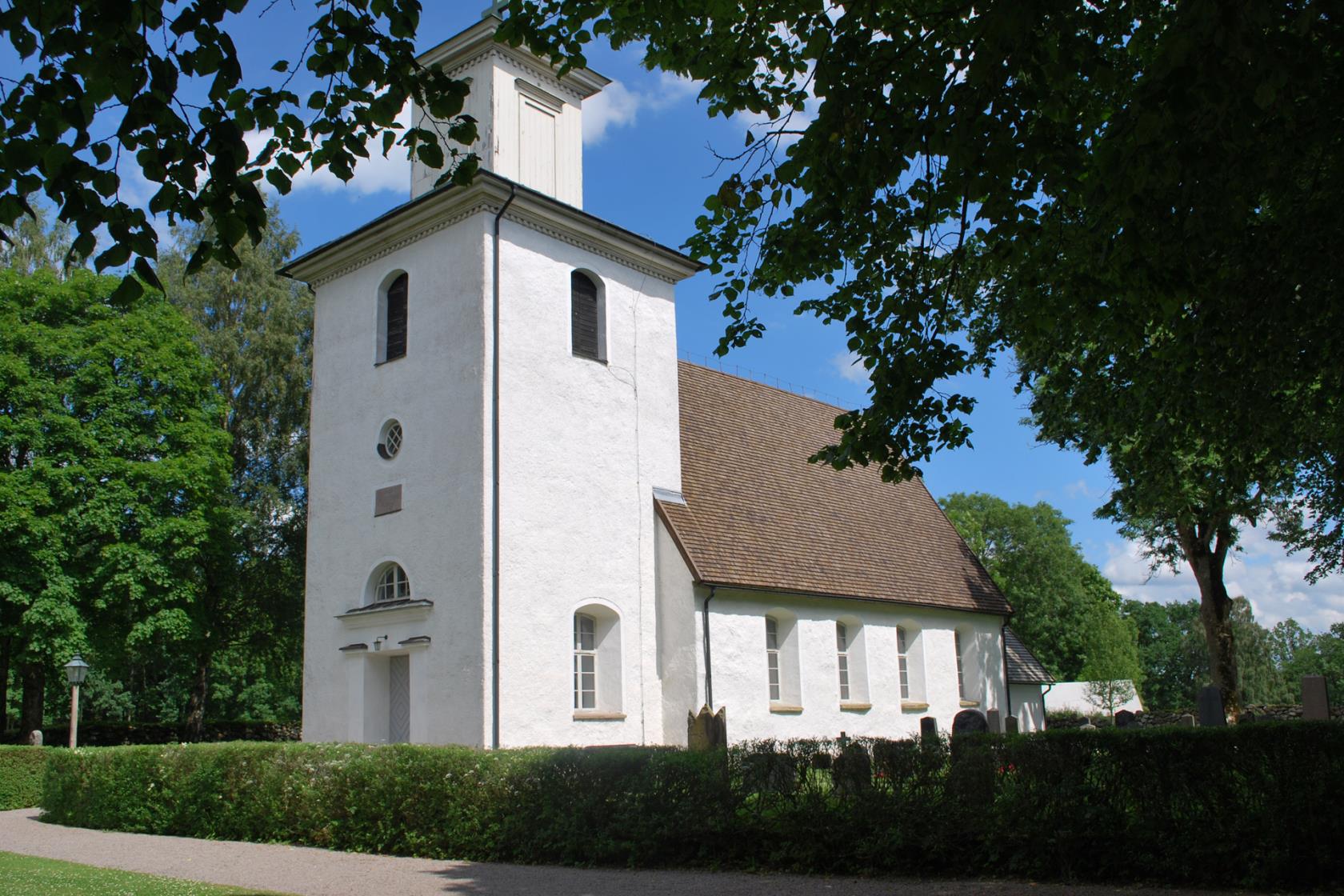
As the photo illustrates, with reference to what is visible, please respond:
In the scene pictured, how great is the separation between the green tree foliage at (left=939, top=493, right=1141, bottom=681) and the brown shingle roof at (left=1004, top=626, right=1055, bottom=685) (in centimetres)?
2611

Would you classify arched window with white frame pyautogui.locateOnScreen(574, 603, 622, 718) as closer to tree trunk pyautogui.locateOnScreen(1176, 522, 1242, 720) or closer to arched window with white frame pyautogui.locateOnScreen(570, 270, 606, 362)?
arched window with white frame pyautogui.locateOnScreen(570, 270, 606, 362)

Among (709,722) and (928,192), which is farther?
(709,722)

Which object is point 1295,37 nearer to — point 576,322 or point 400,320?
point 576,322

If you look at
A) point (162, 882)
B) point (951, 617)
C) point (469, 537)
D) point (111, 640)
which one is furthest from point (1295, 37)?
point (111, 640)

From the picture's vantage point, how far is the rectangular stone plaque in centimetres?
1945

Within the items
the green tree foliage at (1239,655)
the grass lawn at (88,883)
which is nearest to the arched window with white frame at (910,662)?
the grass lawn at (88,883)

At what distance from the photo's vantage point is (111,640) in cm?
2809

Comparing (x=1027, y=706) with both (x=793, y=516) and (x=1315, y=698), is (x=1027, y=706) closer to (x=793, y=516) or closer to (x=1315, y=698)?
(x=793, y=516)

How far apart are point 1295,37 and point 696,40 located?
5.92 meters

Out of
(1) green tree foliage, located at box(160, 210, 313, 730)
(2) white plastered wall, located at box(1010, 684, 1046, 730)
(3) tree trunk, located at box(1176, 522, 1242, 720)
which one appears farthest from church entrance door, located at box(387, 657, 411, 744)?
(3) tree trunk, located at box(1176, 522, 1242, 720)

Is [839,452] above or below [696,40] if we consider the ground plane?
below

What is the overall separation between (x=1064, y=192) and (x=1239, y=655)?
88.8 meters

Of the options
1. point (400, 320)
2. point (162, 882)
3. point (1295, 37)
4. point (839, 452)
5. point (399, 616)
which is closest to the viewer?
point (1295, 37)

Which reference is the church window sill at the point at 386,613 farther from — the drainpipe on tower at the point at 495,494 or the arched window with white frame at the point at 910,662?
the arched window with white frame at the point at 910,662
